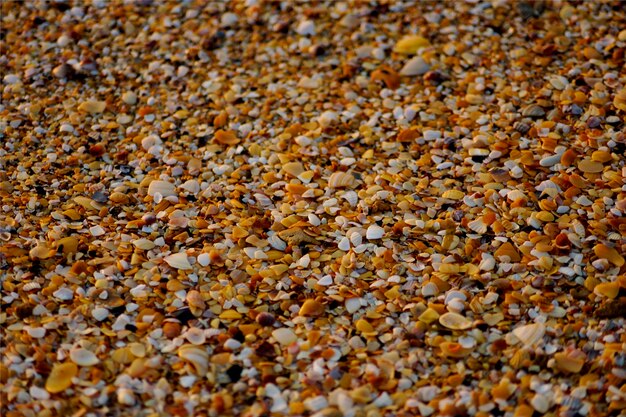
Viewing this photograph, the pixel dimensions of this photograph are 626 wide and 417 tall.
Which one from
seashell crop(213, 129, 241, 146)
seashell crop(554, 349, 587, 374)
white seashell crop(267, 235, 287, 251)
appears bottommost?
seashell crop(554, 349, 587, 374)

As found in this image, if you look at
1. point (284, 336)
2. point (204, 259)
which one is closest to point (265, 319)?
point (284, 336)

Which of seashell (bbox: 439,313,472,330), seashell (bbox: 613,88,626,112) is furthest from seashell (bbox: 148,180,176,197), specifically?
seashell (bbox: 613,88,626,112)

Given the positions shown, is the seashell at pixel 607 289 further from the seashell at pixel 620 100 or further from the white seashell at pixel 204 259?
the white seashell at pixel 204 259

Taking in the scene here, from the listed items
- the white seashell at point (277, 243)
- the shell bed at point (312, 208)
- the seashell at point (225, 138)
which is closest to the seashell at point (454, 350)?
the shell bed at point (312, 208)

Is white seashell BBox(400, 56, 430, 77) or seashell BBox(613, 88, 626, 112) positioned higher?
white seashell BBox(400, 56, 430, 77)

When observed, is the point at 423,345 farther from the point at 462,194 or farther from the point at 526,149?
the point at 526,149

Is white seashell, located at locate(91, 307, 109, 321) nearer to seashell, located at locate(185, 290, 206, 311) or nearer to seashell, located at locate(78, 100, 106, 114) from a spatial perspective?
seashell, located at locate(185, 290, 206, 311)
